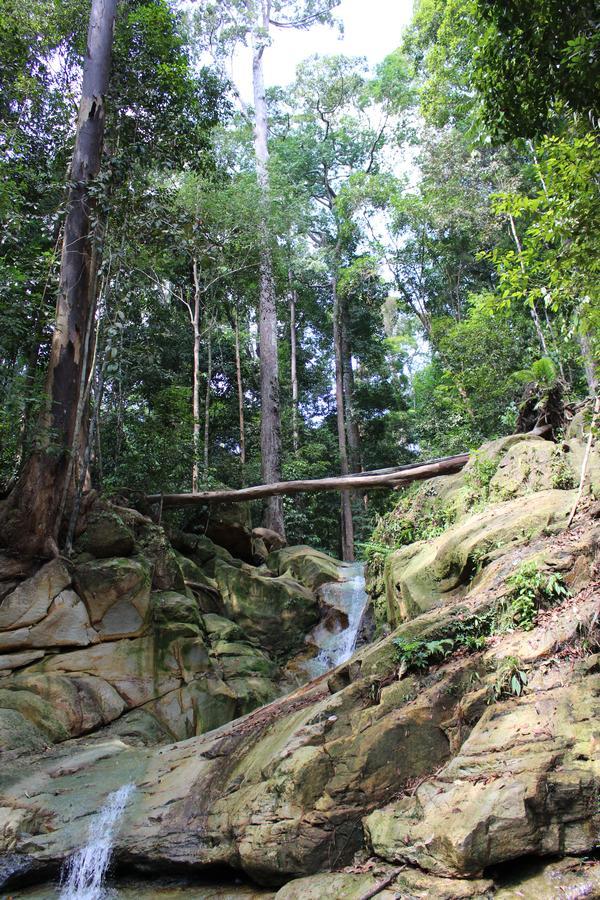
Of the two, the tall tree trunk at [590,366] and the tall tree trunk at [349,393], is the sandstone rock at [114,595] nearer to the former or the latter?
the tall tree trunk at [590,366]

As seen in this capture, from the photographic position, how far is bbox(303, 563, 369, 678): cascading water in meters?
12.1

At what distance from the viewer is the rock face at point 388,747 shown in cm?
378

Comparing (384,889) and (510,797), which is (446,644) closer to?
(510,797)

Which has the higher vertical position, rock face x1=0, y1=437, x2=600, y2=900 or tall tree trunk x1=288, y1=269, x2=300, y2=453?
tall tree trunk x1=288, y1=269, x2=300, y2=453

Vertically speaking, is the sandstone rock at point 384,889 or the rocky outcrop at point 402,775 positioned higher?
the rocky outcrop at point 402,775

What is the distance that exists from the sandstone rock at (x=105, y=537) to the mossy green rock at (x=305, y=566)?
210 inches

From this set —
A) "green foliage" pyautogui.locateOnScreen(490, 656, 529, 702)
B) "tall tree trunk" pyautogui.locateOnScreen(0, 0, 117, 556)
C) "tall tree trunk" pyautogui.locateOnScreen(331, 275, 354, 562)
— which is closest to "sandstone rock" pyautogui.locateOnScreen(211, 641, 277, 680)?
"tall tree trunk" pyautogui.locateOnScreen(0, 0, 117, 556)

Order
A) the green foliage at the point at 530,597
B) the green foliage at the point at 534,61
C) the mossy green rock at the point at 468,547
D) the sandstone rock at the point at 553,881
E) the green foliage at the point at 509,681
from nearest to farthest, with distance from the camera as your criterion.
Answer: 1. the sandstone rock at the point at 553,881
2. the green foliage at the point at 509,681
3. the green foliage at the point at 534,61
4. the green foliage at the point at 530,597
5. the mossy green rock at the point at 468,547

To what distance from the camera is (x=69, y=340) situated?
33.8ft

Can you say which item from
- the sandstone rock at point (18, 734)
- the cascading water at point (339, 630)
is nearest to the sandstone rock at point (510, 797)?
the sandstone rock at point (18, 734)

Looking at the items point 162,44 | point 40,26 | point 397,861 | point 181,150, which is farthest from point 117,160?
point 397,861

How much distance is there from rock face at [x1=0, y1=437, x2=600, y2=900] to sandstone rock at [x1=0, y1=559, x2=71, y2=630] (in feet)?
0.09

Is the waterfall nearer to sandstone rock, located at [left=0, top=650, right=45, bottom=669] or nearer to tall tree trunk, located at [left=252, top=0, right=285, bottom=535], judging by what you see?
sandstone rock, located at [left=0, top=650, right=45, bottom=669]

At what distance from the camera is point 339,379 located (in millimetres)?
24719
